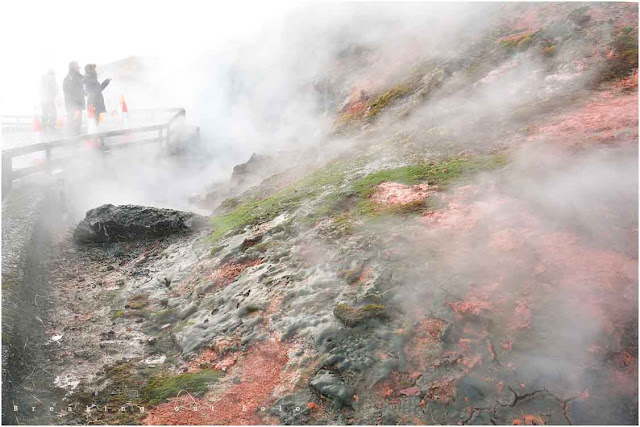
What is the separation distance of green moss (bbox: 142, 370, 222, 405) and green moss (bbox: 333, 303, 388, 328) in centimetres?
180

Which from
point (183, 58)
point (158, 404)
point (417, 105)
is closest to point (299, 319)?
point (158, 404)

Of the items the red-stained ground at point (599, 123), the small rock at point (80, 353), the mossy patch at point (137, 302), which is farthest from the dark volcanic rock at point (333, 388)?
the red-stained ground at point (599, 123)

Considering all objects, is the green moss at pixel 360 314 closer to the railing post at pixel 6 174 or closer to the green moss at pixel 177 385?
the green moss at pixel 177 385

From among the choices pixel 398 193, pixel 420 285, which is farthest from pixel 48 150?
pixel 420 285

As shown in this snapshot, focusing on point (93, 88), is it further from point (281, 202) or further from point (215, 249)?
point (215, 249)

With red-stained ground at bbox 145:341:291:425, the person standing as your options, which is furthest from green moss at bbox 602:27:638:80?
the person standing

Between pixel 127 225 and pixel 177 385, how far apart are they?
20.3 ft

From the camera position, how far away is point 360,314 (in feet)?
20.8

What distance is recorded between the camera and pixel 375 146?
39.5 feet

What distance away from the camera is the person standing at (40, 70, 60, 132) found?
60.5ft

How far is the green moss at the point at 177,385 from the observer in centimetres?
614

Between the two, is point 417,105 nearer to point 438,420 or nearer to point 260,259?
point 260,259

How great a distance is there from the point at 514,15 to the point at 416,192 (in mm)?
9412

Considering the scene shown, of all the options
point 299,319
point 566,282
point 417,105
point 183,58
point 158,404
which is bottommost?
point 158,404
